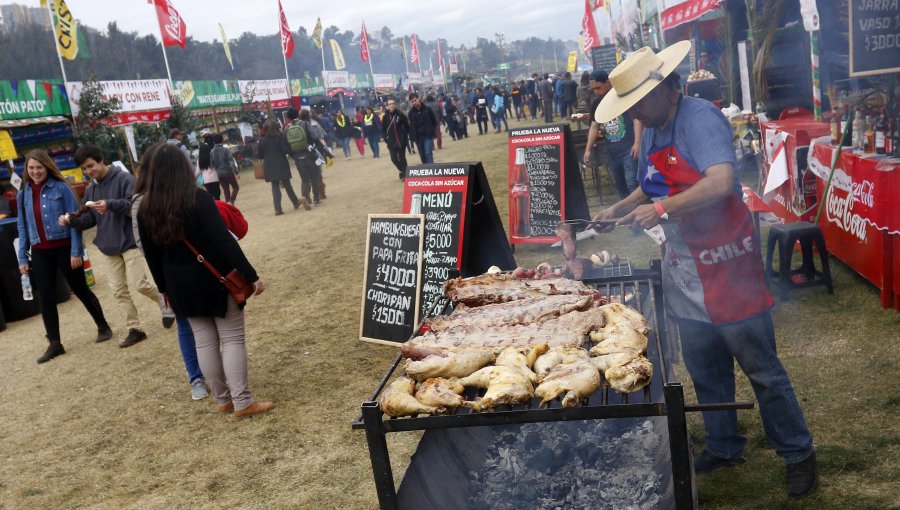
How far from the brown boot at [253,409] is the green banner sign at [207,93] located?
24881 millimetres

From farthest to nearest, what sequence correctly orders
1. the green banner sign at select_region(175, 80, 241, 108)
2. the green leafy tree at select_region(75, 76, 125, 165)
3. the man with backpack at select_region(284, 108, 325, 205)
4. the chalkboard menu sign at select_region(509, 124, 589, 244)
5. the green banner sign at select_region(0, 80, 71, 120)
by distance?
1. the green banner sign at select_region(175, 80, 241, 108)
2. the green leafy tree at select_region(75, 76, 125, 165)
3. the green banner sign at select_region(0, 80, 71, 120)
4. the man with backpack at select_region(284, 108, 325, 205)
5. the chalkboard menu sign at select_region(509, 124, 589, 244)

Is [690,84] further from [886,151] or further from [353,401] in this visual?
[353,401]

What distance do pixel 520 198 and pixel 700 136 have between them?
19.9 feet

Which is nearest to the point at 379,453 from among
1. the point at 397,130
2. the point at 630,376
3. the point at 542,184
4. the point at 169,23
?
the point at 630,376

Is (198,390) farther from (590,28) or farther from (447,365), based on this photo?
(590,28)

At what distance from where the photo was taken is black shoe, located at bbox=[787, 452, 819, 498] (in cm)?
380

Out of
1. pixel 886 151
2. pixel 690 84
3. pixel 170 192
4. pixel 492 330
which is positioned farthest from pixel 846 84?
pixel 170 192

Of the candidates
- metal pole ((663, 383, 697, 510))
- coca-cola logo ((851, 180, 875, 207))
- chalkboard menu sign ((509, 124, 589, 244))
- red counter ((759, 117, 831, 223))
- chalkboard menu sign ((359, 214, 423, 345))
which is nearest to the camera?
metal pole ((663, 383, 697, 510))

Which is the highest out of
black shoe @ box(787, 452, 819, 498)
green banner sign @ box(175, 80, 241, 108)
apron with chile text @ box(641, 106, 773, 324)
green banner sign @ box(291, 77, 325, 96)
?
green banner sign @ box(291, 77, 325, 96)

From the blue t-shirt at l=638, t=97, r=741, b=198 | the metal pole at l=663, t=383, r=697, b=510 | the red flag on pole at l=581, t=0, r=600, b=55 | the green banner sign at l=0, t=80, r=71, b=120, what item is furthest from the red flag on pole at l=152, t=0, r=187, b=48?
the metal pole at l=663, t=383, r=697, b=510

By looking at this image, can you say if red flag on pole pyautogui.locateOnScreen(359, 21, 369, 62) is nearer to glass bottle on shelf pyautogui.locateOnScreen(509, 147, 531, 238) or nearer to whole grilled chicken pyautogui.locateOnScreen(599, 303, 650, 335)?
glass bottle on shelf pyautogui.locateOnScreen(509, 147, 531, 238)

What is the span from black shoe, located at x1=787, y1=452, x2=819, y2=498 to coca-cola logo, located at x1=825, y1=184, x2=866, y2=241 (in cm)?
345

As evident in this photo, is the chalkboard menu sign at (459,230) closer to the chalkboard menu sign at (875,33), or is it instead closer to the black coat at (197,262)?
the black coat at (197,262)

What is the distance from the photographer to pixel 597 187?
499 inches
